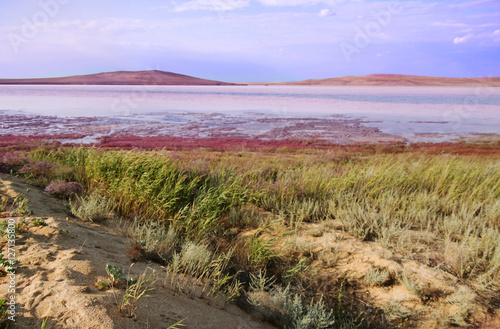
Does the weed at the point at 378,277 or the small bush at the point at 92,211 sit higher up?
the small bush at the point at 92,211

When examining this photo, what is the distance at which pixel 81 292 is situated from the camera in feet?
8.25

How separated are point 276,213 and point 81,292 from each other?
3920 millimetres

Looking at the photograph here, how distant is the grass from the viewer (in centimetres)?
402

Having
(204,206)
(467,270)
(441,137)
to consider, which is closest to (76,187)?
(204,206)

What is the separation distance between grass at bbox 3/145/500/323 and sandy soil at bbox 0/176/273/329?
0.40 metres

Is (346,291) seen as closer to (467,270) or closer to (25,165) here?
(467,270)

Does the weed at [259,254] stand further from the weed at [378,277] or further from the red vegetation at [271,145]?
the red vegetation at [271,145]

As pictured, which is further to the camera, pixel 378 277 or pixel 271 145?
pixel 271 145

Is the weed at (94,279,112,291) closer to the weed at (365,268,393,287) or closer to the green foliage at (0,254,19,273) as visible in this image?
the green foliage at (0,254,19,273)

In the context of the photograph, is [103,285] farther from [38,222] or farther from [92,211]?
[92,211]

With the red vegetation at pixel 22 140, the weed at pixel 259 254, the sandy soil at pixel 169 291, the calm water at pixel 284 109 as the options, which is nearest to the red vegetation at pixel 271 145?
the red vegetation at pixel 22 140

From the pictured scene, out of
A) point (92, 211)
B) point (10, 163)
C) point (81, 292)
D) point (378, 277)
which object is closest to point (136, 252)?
point (81, 292)

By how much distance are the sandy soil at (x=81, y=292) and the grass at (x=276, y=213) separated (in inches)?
15.6

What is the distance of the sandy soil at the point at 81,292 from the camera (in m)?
2.29
